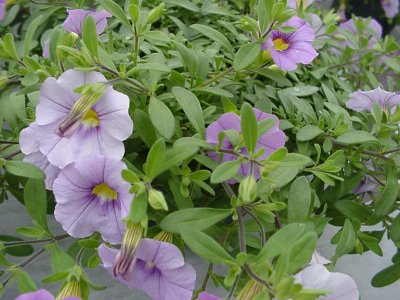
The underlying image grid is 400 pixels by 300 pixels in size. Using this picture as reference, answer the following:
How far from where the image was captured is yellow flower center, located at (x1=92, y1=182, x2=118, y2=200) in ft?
1.78

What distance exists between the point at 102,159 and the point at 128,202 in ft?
0.14

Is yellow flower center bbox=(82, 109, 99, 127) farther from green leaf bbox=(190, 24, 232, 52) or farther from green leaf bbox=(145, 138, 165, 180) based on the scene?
green leaf bbox=(190, 24, 232, 52)

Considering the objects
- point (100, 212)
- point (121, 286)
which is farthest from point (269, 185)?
point (121, 286)

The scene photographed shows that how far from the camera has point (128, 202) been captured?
1.67 ft

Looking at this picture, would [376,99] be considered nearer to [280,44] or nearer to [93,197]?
[280,44]

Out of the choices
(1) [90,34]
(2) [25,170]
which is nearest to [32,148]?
(2) [25,170]

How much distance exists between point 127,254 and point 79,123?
0.13 metres

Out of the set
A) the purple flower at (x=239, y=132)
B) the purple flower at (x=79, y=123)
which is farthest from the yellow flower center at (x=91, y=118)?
the purple flower at (x=239, y=132)

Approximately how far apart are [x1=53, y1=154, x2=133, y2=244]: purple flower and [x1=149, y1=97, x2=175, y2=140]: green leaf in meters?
0.06

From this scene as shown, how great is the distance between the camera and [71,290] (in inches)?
20.8

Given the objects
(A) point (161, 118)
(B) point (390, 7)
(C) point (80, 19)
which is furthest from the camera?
(B) point (390, 7)

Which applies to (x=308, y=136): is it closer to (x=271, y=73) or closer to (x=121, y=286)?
(x=271, y=73)

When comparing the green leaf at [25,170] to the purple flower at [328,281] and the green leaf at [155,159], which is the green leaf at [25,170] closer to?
the green leaf at [155,159]

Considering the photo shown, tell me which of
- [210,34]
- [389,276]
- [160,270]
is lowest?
[389,276]
